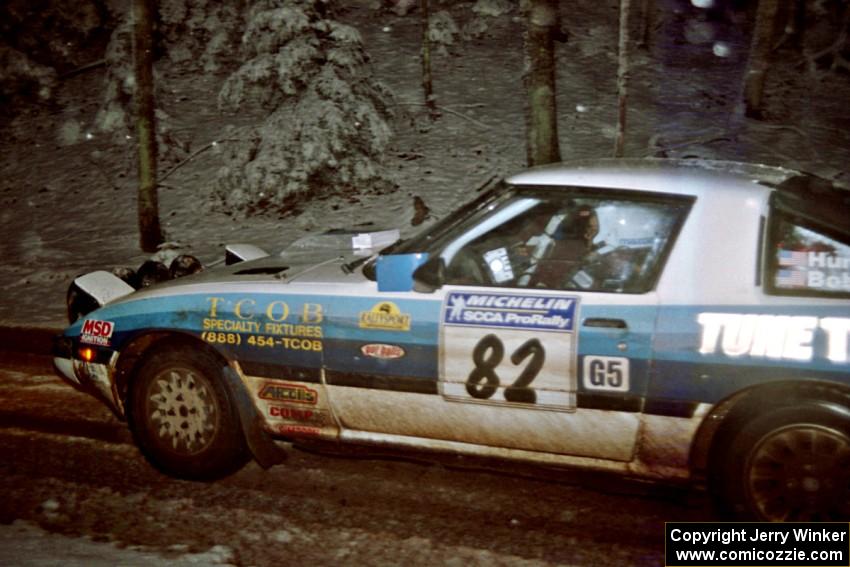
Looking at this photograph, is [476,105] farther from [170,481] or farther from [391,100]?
[170,481]

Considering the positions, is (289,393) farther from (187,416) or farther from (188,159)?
(188,159)

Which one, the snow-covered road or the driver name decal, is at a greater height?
the driver name decal

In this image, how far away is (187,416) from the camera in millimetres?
4574

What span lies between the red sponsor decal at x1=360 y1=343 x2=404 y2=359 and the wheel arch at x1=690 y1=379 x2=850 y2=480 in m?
1.36

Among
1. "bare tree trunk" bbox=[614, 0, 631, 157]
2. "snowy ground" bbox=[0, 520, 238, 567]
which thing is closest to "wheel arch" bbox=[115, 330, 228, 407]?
"snowy ground" bbox=[0, 520, 238, 567]

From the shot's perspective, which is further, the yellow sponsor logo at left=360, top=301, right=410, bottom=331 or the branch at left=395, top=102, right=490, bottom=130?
the branch at left=395, top=102, right=490, bottom=130

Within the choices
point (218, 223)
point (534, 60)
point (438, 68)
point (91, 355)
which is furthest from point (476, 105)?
point (91, 355)

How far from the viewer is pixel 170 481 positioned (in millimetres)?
4629

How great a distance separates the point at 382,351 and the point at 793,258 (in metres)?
1.83

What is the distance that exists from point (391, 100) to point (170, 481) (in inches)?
410

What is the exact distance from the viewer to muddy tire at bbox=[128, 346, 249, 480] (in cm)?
449

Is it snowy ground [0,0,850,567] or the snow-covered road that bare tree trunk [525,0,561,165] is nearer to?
snowy ground [0,0,850,567]

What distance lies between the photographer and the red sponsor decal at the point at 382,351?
4009 mm

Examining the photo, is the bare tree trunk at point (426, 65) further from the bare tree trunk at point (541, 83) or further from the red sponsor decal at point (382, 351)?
the red sponsor decal at point (382, 351)
